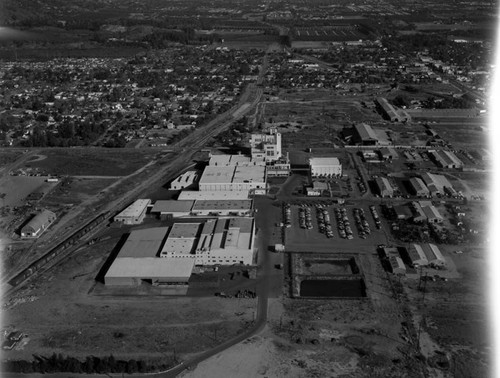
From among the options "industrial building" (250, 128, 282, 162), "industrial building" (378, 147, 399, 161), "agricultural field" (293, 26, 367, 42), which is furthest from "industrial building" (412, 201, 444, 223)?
"agricultural field" (293, 26, 367, 42)

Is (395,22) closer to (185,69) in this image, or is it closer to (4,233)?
(185,69)

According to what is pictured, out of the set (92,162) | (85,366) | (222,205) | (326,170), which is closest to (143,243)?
(222,205)

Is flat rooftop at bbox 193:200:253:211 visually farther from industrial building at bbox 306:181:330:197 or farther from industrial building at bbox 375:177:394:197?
industrial building at bbox 375:177:394:197

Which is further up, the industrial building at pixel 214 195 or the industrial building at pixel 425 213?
the industrial building at pixel 425 213

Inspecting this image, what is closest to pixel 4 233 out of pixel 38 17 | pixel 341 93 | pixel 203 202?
pixel 203 202

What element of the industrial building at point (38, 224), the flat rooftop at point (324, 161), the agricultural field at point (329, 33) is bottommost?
the industrial building at point (38, 224)

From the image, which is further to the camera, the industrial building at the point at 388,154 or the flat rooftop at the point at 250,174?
the industrial building at the point at 388,154

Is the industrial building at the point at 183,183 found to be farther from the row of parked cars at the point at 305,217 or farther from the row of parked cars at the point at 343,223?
the row of parked cars at the point at 343,223

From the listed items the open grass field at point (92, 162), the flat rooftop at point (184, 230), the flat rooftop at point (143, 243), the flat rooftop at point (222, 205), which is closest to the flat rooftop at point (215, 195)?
the flat rooftop at point (222, 205)
